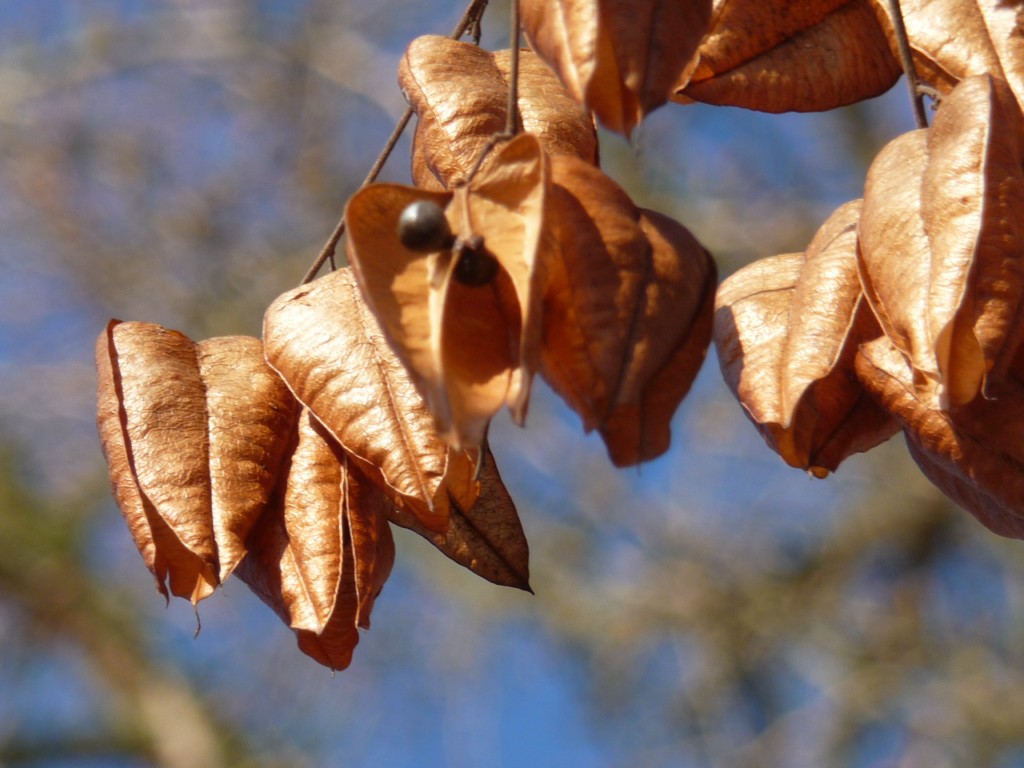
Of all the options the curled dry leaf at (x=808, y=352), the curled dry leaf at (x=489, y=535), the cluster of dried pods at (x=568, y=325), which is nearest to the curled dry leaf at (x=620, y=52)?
the cluster of dried pods at (x=568, y=325)

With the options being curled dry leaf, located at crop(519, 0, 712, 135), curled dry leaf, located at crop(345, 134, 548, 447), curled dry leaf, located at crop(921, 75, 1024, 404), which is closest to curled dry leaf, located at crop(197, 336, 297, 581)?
curled dry leaf, located at crop(345, 134, 548, 447)

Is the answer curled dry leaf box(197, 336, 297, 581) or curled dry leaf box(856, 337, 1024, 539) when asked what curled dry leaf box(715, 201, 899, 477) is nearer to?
curled dry leaf box(856, 337, 1024, 539)

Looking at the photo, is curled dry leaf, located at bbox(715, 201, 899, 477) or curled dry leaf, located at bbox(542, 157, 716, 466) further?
curled dry leaf, located at bbox(715, 201, 899, 477)

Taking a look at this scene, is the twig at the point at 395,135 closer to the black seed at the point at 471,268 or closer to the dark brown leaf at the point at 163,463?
the dark brown leaf at the point at 163,463

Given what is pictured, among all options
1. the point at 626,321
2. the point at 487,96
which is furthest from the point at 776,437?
the point at 487,96

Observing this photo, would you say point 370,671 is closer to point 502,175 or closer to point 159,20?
point 159,20

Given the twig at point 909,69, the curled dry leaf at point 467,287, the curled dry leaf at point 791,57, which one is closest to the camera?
the curled dry leaf at point 467,287

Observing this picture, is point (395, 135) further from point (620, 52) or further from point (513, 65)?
point (620, 52)
